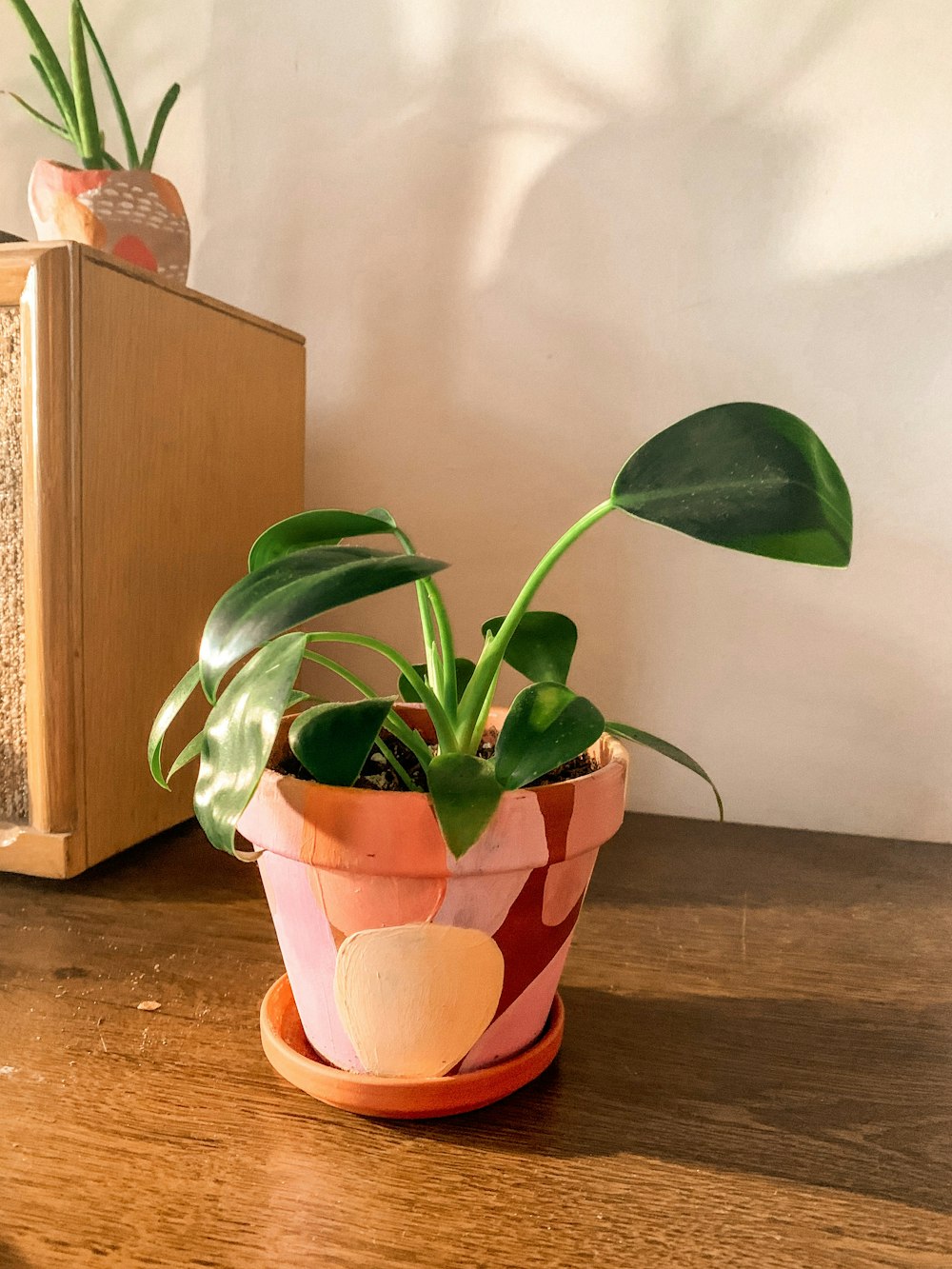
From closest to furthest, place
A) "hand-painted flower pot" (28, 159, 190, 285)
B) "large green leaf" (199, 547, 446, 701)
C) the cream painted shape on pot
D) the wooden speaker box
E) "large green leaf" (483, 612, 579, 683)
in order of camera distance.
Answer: "large green leaf" (199, 547, 446, 701) < the cream painted shape on pot < "large green leaf" (483, 612, 579, 683) < the wooden speaker box < "hand-painted flower pot" (28, 159, 190, 285)

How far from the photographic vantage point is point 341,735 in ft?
1.50

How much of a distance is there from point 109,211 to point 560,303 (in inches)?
19.3

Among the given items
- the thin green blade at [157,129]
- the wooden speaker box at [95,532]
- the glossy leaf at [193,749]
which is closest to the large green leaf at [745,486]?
the glossy leaf at [193,749]

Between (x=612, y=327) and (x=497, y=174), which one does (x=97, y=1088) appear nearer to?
(x=612, y=327)

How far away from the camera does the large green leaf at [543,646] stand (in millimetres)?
Result: 583

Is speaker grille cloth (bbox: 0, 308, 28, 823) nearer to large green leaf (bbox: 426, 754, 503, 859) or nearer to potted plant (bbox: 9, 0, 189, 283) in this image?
potted plant (bbox: 9, 0, 189, 283)

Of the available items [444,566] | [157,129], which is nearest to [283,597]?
[444,566]

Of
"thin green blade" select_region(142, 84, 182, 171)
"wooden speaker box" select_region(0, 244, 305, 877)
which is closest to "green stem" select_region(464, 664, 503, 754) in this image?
"wooden speaker box" select_region(0, 244, 305, 877)

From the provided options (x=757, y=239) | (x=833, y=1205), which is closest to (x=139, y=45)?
(x=757, y=239)

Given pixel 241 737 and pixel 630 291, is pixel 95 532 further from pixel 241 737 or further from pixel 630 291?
pixel 630 291

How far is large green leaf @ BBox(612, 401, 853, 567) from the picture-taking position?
411mm

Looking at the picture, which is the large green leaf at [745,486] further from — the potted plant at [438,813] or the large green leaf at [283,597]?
the large green leaf at [283,597]

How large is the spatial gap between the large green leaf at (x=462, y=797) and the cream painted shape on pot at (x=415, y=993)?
66 millimetres

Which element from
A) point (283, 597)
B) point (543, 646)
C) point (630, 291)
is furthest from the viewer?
point (630, 291)
